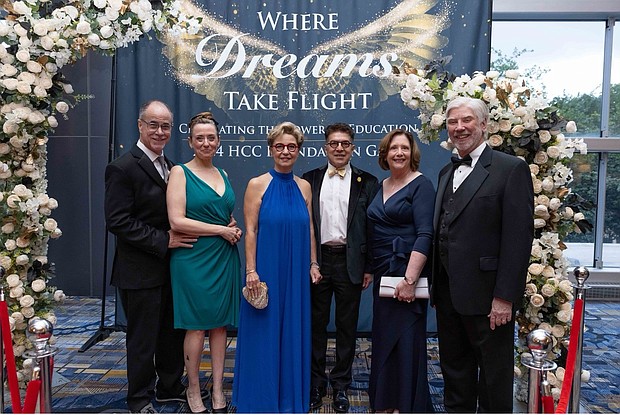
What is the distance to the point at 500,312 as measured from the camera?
2.39 metres

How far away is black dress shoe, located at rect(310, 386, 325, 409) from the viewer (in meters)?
3.19

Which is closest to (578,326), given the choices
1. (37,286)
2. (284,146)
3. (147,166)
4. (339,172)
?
(339,172)

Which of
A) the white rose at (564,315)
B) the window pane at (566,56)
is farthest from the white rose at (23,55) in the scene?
the window pane at (566,56)

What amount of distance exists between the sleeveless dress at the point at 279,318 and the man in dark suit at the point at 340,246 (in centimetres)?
17

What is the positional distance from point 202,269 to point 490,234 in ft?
5.09

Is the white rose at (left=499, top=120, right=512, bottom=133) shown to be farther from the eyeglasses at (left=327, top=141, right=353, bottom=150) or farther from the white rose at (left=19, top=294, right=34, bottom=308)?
the white rose at (left=19, top=294, right=34, bottom=308)

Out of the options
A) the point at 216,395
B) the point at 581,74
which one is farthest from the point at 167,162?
the point at 581,74

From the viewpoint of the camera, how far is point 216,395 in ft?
10.1

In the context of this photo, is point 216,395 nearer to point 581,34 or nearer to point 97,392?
point 97,392

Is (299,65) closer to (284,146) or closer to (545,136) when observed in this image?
(284,146)

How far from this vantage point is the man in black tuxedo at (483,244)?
233cm

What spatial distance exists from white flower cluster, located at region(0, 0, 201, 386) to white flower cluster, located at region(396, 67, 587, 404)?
74.7 inches

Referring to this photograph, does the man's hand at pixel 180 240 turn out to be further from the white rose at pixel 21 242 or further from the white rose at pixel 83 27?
the white rose at pixel 83 27

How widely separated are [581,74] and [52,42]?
666cm
